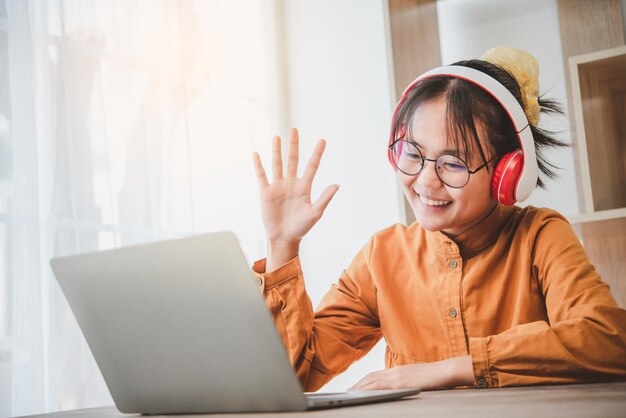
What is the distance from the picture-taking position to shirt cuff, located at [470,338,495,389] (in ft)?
3.28

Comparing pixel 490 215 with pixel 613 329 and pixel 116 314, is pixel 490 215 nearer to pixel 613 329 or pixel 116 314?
pixel 613 329

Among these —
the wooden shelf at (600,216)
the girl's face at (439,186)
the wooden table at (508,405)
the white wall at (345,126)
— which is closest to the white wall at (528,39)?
the white wall at (345,126)

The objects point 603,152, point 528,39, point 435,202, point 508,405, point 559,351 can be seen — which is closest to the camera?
point 508,405

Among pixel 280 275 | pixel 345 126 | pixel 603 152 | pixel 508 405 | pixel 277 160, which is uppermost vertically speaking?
pixel 345 126

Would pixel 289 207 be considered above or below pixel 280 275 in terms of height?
above

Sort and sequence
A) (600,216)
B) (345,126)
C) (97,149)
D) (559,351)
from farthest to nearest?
(345,126) → (600,216) → (97,149) → (559,351)

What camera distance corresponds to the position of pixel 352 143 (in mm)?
2926

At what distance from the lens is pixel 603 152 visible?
231 cm

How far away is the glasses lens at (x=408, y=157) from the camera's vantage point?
1.31 m

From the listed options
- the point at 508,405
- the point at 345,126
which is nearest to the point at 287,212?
the point at 508,405

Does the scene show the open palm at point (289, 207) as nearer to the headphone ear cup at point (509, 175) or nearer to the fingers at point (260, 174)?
the fingers at point (260, 174)

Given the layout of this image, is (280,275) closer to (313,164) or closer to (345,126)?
(313,164)

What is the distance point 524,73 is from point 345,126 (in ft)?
5.34

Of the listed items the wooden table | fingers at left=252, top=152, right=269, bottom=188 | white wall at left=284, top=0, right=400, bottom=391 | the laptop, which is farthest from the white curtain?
the wooden table
